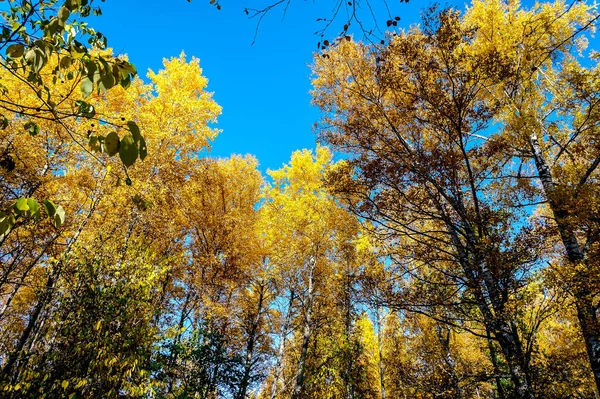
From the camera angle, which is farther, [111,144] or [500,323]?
[500,323]

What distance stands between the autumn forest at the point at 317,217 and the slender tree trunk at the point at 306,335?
0.10 meters

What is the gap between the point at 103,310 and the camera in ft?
15.8

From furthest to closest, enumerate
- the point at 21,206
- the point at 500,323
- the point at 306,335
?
the point at 306,335
the point at 500,323
the point at 21,206

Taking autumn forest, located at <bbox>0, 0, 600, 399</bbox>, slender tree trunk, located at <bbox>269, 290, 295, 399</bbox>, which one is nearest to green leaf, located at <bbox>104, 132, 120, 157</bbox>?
autumn forest, located at <bbox>0, 0, 600, 399</bbox>

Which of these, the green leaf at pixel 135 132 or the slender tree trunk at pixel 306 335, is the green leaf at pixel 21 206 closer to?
the green leaf at pixel 135 132

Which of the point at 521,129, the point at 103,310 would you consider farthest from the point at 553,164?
the point at 103,310

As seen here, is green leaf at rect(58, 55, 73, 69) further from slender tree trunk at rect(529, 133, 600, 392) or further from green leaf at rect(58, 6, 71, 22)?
slender tree trunk at rect(529, 133, 600, 392)

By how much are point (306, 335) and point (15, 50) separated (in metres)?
9.57

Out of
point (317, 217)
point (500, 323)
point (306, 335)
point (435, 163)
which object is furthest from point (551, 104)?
point (306, 335)

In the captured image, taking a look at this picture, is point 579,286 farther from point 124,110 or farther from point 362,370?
point 124,110

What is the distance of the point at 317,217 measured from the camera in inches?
423

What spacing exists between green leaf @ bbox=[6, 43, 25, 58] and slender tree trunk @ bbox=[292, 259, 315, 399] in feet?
31.0

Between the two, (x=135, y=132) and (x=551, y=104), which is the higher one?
(x=551, y=104)

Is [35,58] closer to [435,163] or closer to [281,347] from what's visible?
[435,163]
